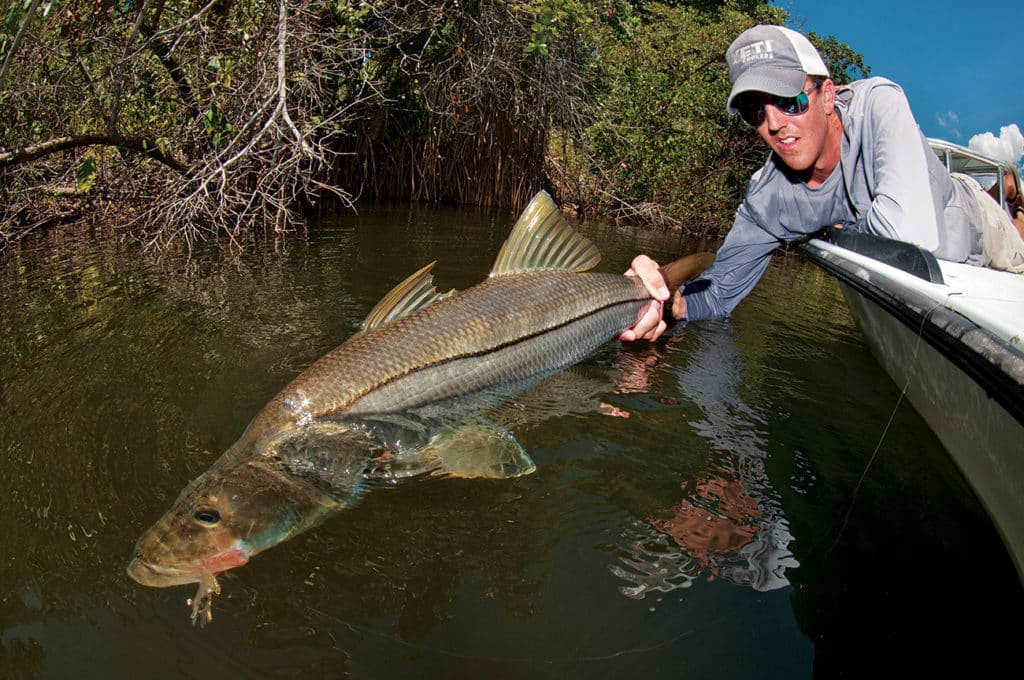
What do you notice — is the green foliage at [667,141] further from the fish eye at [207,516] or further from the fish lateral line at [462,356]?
the fish eye at [207,516]

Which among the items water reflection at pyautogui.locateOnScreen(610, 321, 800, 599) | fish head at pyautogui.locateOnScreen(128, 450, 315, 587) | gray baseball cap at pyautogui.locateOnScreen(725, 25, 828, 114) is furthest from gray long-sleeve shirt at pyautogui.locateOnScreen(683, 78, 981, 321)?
fish head at pyautogui.locateOnScreen(128, 450, 315, 587)

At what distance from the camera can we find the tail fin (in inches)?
187

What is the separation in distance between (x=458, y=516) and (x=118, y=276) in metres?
4.44

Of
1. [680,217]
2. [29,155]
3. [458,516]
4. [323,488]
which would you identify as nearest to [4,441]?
[323,488]

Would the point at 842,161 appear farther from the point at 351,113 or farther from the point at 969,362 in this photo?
the point at 351,113

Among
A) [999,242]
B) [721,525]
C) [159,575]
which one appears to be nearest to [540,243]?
[721,525]

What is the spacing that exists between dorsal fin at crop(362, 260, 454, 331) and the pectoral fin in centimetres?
74

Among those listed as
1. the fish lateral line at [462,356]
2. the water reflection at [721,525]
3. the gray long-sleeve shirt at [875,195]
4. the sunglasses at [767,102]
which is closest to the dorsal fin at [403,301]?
the fish lateral line at [462,356]

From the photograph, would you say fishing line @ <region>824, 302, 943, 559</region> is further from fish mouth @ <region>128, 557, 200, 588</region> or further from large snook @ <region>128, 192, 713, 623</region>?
fish mouth @ <region>128, 557, 200, 588</region>

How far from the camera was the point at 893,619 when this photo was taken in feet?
8.26

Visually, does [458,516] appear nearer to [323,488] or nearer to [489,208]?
[323,488]

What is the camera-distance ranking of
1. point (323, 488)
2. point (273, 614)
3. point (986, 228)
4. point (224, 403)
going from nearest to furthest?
point (273, 614)
point (323, 488)
point (224, 403)
point (986, 228)

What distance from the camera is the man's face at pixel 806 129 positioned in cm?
388

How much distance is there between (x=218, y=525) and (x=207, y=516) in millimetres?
51
